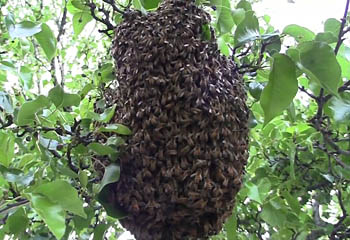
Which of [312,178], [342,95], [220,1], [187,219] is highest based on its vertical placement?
[220,1]

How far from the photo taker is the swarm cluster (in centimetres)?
68

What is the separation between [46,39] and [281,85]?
35 centimetres

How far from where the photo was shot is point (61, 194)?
Answer: 580 millimetres

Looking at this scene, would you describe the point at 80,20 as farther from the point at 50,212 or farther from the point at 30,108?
the point at 50,212

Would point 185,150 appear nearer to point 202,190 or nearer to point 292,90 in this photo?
point 202,190

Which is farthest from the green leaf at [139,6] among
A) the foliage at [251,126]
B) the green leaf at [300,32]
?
the green leaf at [300,32]

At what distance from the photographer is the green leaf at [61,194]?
1.88ft

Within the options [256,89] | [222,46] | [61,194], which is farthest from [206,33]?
[61,194]

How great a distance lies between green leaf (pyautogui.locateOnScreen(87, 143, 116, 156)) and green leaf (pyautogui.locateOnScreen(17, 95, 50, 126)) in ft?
0.27

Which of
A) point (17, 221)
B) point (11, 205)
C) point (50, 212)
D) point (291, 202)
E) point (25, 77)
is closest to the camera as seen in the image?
point (50, 212)

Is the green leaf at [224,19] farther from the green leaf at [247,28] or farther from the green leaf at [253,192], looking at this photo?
the green leaf at [253,192]

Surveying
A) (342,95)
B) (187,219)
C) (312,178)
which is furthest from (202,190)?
(312,178)

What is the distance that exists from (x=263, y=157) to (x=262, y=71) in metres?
0.37

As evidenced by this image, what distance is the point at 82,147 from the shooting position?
2.43 ft
